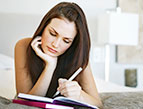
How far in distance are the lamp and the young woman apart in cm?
73

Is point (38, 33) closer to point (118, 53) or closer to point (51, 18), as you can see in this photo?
point (51, 18)

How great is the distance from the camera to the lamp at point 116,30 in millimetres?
1971

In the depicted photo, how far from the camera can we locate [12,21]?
1.29 m

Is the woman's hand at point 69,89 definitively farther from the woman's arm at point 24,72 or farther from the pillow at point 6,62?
the pillow at point 6,62

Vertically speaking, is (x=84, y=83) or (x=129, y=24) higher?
(x=129, y=24)

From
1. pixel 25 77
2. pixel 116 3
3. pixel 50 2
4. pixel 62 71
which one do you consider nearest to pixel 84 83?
pixel 62 71

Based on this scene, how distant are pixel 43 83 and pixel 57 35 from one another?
0.70 feet

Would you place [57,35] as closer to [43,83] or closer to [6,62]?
[43,83]

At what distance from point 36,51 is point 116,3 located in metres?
1.11

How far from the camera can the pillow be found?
4.20ft

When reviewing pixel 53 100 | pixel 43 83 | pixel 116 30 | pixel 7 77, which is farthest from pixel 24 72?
pixel 116 30

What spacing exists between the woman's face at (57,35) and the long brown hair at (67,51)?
2 cm

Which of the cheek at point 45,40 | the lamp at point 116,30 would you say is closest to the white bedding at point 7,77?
the cheek at point 45,40

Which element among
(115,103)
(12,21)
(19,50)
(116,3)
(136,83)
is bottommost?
(136,83)
